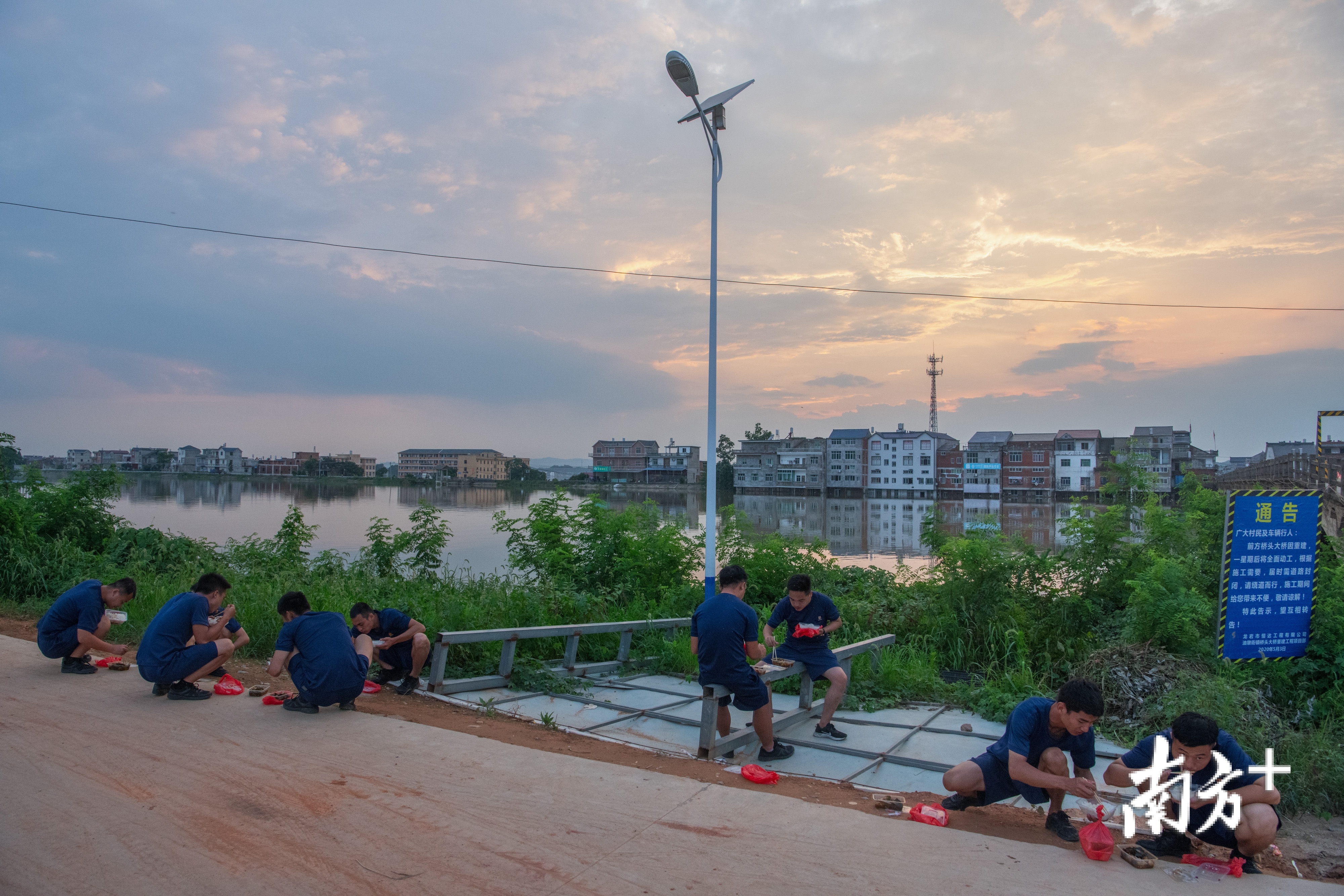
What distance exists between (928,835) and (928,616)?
19.8ft

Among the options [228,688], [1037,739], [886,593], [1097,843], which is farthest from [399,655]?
[886,593]

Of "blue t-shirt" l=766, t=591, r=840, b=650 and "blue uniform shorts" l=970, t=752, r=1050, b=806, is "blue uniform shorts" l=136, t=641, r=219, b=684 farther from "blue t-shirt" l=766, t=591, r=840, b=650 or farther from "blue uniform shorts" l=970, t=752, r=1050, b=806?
"blue uniform shorts" l=970, t=752, r=1050, b=806

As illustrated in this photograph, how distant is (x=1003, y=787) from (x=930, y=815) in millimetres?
511

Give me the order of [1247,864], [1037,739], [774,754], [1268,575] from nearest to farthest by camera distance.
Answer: [1247,864], [1037,739], [774,754], [1268,575]

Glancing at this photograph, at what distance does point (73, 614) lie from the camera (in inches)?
289

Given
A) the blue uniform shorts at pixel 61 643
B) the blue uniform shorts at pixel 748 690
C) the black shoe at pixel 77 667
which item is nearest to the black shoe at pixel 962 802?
the blue uniform shorts at pixel 748 690

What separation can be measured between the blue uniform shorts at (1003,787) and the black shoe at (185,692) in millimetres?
6259

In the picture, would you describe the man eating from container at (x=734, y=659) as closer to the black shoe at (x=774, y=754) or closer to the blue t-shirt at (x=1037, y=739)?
the black shoe at (x=774, y=754)

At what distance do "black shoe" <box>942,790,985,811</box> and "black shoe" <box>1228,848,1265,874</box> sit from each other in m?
1.21

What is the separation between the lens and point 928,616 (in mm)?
9773

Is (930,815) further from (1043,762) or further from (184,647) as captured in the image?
(184,647)

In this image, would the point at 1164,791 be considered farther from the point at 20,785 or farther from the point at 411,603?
the point at 411,603

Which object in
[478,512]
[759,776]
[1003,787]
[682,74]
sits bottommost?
[478,512]

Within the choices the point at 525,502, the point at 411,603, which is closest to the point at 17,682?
the point at 411,603
